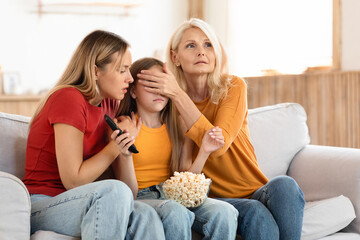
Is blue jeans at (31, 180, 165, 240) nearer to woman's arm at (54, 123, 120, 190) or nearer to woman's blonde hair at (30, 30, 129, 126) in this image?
woman's arm at (54, 123, 120, 190)

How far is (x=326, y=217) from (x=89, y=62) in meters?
1.10

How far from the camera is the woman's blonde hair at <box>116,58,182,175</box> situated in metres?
1.98

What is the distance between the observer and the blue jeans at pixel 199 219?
1.55 m

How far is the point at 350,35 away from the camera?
3.73 metres

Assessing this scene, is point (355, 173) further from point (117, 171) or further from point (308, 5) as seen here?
point (308, 5)

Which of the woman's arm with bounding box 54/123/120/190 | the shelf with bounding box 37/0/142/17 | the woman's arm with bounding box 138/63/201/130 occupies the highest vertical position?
the shelf with bounding box 37/0/142/17

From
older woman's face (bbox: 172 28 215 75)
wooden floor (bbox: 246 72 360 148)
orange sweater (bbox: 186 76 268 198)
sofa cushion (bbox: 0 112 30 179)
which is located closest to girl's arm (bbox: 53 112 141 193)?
sofa cushion (bbox: 0 112 30 179)

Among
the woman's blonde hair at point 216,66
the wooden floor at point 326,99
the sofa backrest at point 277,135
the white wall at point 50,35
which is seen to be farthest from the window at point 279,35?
the woman's blonde hair at point 216,66

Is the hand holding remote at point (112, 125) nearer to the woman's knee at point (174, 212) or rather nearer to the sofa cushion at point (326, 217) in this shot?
the woman's knee at point (174, 212)

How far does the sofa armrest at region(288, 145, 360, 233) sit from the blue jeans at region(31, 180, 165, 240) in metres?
0.92

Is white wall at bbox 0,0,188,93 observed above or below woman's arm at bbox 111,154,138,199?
above

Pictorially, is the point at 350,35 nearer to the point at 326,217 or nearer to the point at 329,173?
the point at 329,173

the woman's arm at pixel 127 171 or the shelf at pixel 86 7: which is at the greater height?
the shelf at pixel 86 7

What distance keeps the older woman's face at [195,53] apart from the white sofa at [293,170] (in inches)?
18.2
